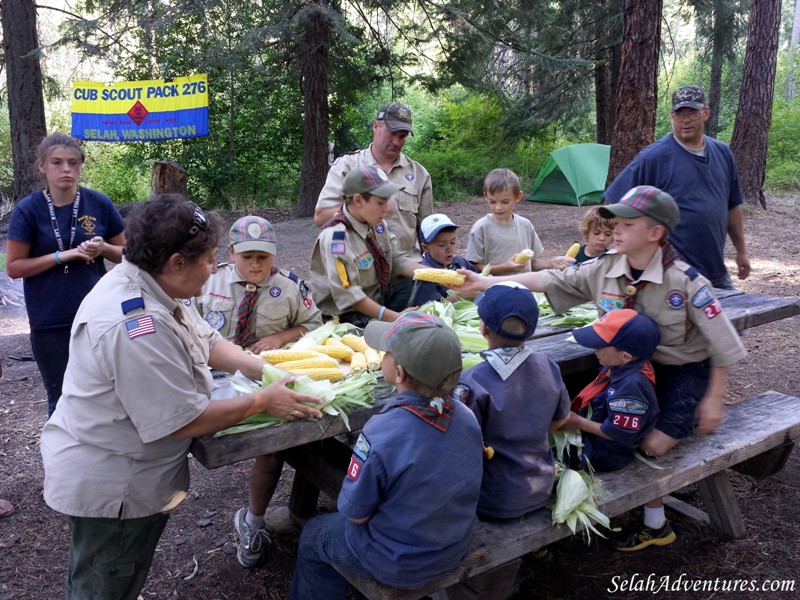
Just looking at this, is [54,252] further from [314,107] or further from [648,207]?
[314,107]

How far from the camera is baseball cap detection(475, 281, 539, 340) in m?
2.70

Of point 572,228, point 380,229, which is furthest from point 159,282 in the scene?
point 572,228

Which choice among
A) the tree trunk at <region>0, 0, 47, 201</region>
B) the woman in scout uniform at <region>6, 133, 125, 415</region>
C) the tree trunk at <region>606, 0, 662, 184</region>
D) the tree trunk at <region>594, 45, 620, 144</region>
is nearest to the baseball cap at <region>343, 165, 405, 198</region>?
the woman in scout uniform at <region>6, 133, 125, 415</region>

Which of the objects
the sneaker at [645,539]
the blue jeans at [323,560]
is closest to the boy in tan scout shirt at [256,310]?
the blue jeans at [323,560]

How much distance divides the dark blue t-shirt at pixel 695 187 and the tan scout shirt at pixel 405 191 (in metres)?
1.46

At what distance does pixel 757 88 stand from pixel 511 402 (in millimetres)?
13658

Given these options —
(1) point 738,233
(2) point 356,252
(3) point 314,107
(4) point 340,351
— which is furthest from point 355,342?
(3) point 314,107

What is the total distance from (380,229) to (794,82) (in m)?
34.9

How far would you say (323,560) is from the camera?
2.65 metres

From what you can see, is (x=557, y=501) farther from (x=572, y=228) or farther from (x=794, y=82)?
(x=794, y=82)

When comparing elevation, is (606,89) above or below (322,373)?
above

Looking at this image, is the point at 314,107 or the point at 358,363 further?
the point at 314,107

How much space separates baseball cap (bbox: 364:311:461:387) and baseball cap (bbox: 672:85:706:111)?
328cm

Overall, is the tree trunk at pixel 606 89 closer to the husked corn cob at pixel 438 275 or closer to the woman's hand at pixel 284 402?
the husked corn cob at pixel 438 275
